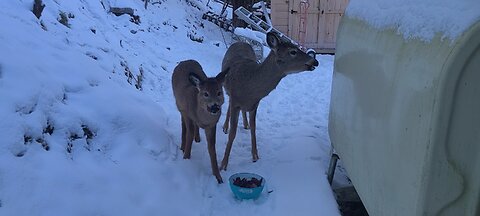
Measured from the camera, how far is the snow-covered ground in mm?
3654

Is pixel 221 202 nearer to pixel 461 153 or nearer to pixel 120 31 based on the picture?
pixel 461 153

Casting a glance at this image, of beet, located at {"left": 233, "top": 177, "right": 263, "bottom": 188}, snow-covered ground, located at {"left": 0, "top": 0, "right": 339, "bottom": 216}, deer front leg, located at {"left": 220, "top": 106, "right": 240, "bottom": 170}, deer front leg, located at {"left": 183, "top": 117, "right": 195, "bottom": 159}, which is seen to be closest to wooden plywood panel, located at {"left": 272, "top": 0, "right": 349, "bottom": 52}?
snow-covered ground, located at {"left": 0, "top": 0, "right": 339, "bottom": 216}

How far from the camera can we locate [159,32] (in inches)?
499

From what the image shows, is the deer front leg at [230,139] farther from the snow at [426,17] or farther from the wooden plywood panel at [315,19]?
the wooden plywood panel at [315,19]

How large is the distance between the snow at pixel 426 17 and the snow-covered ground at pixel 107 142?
6.18 feet

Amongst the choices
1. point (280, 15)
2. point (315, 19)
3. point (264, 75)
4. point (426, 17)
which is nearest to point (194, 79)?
point (264, 75)

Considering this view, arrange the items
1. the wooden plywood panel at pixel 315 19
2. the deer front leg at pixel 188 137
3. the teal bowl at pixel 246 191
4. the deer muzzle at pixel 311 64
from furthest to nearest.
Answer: the wooden plywood panel at pixel 315 19 < the deer muzzle at pixel 311 64 < the deer front leg at pixel 188 137 < the teal bowl at pixel 246 191

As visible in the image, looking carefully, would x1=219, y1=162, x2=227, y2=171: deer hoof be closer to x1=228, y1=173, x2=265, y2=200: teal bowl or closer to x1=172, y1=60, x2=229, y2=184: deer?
x1=172, y1=60, x2=229, y2=184: deer

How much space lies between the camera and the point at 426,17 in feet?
8.45

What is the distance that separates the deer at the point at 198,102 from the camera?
193 inches

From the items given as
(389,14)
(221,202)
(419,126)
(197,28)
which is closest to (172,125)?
(221,202)

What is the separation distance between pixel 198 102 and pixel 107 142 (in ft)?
3.52

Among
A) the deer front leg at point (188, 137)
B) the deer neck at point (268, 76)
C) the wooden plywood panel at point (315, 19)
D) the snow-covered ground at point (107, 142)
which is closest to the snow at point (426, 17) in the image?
the snow-covered ground at point (107, 142)

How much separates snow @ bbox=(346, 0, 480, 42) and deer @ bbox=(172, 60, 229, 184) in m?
1.82
